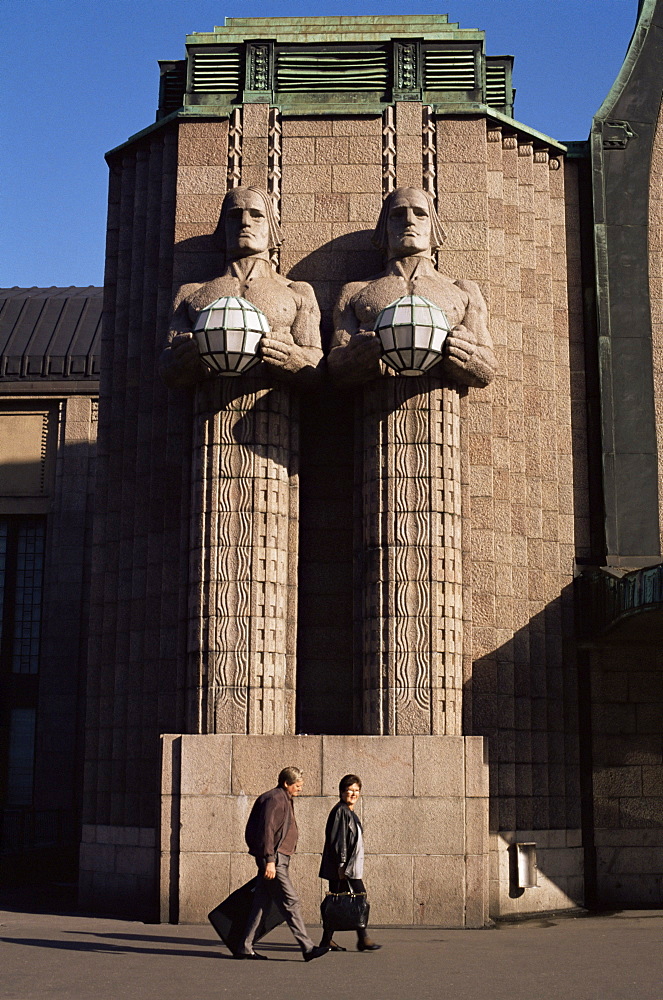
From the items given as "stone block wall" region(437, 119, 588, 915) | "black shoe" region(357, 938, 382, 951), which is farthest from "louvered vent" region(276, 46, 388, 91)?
"black shoe" region(357, 938, 382, 951)

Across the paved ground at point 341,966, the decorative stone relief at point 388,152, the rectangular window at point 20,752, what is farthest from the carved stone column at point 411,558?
the rectangular window at point 20,752

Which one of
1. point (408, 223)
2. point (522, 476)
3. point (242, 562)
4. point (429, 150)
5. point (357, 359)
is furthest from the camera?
point (429, 150)

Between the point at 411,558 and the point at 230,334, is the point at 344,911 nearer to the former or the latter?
the point at 411,558

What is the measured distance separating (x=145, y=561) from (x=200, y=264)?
507 centimetres

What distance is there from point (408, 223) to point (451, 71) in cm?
369

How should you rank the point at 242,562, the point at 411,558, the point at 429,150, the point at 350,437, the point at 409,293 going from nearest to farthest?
the point at 411,558, the point at 242,562, the point at 409,293, the point at 350,437, the point at 429,150

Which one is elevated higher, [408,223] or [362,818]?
[408,223]

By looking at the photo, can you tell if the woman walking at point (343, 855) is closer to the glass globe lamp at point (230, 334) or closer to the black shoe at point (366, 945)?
the black shoe at point (366, 945)

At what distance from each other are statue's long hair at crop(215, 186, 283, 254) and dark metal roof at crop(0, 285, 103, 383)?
13.4m

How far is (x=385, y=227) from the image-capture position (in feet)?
66.9

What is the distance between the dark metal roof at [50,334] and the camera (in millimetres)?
34031

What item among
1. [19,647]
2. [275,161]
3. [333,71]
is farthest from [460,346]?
[19,647]

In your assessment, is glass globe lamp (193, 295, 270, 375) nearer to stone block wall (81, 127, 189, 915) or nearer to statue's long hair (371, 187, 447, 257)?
stone block wall (81, 127, 189, 915)

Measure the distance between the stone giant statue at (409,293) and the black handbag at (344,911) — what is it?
321 inches
